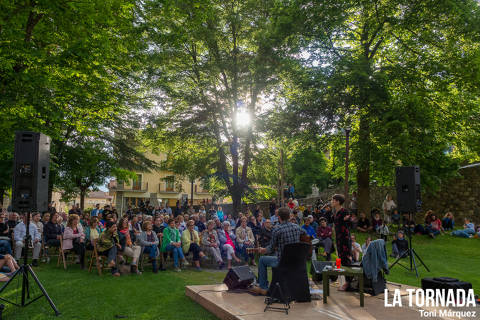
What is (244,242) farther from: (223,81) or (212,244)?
(223,81)

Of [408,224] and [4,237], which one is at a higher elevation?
[408,224]

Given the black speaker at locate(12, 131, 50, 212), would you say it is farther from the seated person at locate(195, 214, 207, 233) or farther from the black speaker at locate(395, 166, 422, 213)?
the black speaker at locate(395, 166, 422, 213)

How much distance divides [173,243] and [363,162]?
899 centimetres

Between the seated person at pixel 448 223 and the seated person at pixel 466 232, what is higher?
the seated person at pixel 448 223

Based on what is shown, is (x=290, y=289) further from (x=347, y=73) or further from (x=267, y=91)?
(x=267, y=91)

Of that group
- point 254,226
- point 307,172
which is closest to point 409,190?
point 254,226

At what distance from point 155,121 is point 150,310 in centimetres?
1429

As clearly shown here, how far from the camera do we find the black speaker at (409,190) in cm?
923

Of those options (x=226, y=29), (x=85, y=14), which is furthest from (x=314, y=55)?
(x=85, y=14)

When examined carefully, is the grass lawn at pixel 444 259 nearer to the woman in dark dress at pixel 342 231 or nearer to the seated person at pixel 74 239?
the woman in dark dress at pixel 342 231

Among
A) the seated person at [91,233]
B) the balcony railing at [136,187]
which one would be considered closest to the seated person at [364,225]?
the seated person at [91,233]

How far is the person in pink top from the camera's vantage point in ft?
33.1

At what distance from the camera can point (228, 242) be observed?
10.5 metres

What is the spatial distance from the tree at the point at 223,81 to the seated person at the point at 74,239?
924cm
